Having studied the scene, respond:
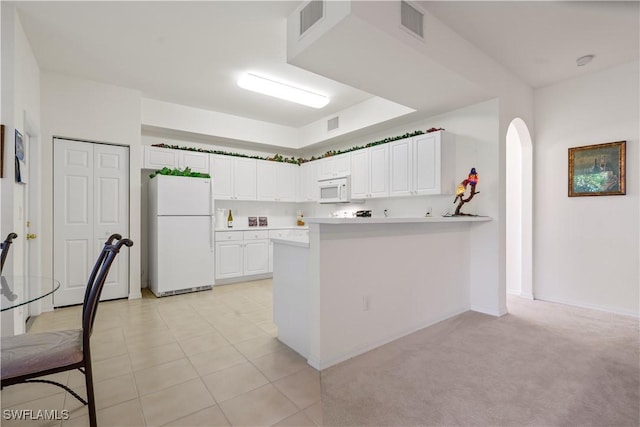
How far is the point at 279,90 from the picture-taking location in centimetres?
423

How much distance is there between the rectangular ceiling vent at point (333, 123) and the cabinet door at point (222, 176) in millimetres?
1821

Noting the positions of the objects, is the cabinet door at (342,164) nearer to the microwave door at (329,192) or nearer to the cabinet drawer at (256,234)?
the microwave door at (329,192)

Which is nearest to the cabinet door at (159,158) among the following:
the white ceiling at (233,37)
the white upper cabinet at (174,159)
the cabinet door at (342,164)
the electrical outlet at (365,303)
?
the white upper cabinet at (174,159)

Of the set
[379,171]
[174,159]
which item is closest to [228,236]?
[174,159]

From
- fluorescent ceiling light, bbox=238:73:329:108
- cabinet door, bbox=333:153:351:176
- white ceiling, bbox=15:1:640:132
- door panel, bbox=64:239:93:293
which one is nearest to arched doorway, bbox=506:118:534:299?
white ceiling, bbox=15:1:640:132

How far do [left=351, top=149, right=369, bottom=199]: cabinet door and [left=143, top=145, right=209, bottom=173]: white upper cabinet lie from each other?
2464 mm

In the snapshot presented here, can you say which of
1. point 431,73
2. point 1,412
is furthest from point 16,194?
point 431,73

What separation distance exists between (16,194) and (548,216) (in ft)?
18.9

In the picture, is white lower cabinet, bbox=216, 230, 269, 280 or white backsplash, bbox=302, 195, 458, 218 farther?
white lower cabinet, bbox=216, 230, 269, 280

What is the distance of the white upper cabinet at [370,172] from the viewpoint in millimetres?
4660

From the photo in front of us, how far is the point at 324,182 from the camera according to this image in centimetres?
573

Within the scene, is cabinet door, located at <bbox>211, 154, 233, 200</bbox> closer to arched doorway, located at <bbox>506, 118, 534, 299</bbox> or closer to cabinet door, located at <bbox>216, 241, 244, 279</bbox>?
cabinet door, located at <bbox>216, 241, 244, 279</bbox>

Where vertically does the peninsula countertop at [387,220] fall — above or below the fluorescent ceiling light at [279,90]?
below

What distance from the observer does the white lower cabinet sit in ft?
16.7
